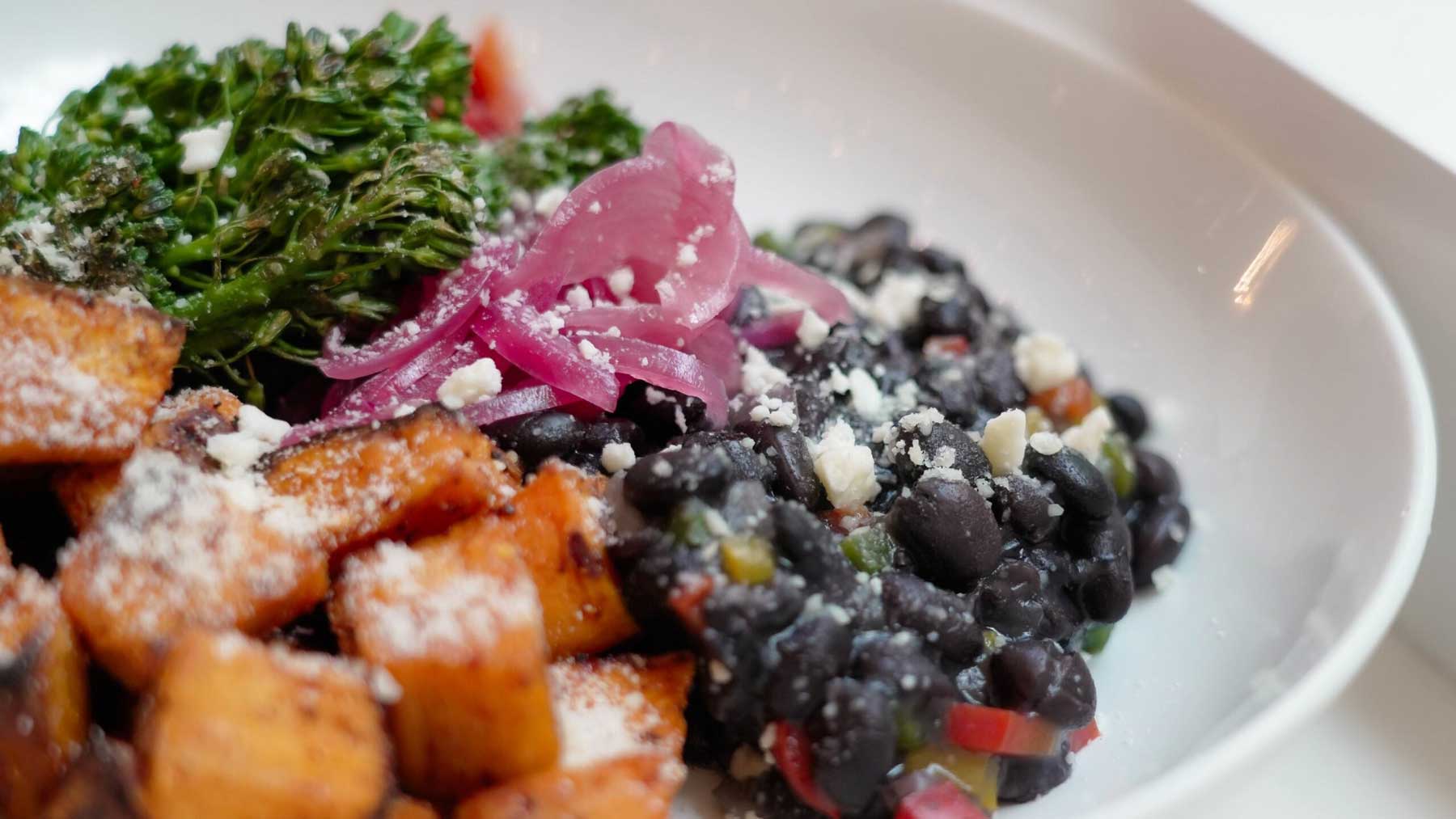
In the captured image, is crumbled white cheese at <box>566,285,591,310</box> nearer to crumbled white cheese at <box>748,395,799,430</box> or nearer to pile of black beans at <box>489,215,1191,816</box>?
pile of black beans at <box>489,215,1191,816</box>

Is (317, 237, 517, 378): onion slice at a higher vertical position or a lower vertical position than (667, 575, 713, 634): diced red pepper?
lower

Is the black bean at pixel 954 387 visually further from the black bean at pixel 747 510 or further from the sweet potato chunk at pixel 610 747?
the sweet potato chunk at pixel 610 747

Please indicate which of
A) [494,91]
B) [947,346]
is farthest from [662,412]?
[494,91]

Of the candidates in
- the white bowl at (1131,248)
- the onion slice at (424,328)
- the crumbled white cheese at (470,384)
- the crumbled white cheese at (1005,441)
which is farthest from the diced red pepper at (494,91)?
the crumbled white cheese at (1005,441)

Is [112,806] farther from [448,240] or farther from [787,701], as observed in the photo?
[448,240]

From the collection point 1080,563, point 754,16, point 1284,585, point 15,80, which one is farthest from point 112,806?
point 754,16

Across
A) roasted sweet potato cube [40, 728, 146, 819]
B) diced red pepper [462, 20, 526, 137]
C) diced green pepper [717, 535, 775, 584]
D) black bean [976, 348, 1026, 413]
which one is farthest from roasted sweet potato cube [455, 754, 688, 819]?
diced red pepper [462, 20, 526, 137]
